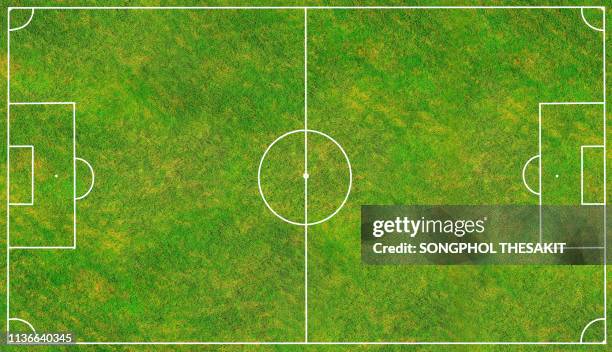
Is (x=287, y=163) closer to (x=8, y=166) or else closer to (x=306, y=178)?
(x=306, y=178)

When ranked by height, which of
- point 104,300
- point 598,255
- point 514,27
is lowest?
point 104,300

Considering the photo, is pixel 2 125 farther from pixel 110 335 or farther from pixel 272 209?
pixel 272 209

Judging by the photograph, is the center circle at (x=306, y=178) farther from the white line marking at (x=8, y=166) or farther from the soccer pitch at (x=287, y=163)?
the white line marking at (x=8, y=166)

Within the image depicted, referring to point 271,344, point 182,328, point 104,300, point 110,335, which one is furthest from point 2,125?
point 271,344

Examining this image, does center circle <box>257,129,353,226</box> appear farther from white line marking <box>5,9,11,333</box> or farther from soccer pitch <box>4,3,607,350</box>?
white line marking <box>5,9,11,333</box>

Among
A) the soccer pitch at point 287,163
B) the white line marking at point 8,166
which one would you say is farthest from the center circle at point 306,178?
the white line marking at point 8,166

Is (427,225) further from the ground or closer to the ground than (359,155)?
closer to the ground

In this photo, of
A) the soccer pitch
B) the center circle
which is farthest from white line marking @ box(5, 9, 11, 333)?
the center circle

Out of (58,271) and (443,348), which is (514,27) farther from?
(58,271)
